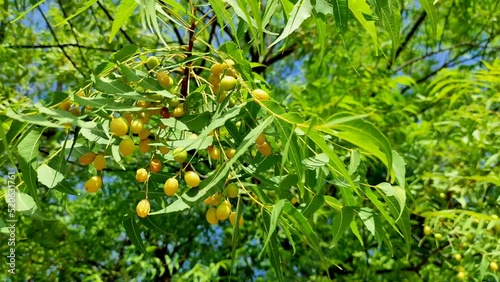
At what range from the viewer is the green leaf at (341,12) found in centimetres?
72

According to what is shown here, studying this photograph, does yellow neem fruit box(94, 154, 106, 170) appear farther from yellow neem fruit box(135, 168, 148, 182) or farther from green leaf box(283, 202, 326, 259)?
green leaf box(283, 202, 326, 259)

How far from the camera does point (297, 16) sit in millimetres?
704

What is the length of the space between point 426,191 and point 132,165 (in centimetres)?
173

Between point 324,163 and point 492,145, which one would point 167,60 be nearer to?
point 324,163

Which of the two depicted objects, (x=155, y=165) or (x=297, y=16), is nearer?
(x=297, y=16)

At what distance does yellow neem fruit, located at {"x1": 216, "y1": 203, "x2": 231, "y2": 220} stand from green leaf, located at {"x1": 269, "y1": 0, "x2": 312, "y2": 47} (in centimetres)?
22

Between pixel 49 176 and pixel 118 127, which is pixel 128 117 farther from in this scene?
pixel 49 176

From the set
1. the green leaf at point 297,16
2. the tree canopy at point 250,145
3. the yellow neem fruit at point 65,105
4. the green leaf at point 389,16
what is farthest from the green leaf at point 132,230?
the green leaf at point 389,16

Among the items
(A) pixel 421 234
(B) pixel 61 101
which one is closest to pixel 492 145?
(A) pixel 421 234

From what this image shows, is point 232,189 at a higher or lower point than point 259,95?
lower

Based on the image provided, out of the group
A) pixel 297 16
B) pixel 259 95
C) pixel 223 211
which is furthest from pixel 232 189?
pixel 297 16

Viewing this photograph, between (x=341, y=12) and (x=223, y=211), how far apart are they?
298 millimetres

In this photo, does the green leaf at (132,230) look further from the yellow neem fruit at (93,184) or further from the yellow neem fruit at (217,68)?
the yellow neem fruit at (217,68)

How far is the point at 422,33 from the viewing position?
4410 millimetres
